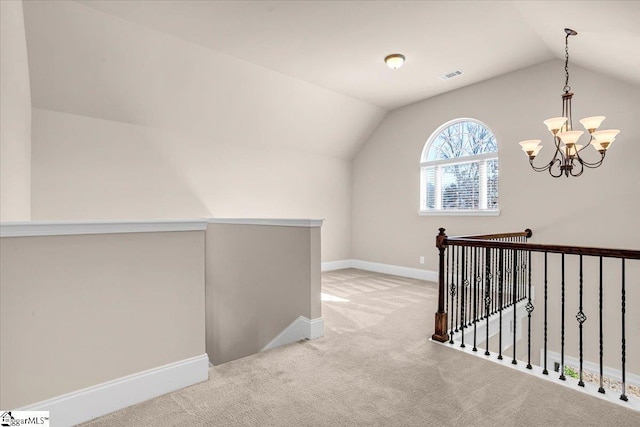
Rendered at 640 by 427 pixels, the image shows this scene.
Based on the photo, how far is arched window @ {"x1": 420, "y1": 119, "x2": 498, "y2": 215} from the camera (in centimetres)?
518

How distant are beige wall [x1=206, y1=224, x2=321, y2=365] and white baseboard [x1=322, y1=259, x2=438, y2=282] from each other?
2.57 metres

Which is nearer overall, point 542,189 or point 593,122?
point 593,122

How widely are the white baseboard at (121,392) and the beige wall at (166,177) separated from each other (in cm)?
283

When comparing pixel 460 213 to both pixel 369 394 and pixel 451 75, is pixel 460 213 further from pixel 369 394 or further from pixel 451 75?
pixel 369 394

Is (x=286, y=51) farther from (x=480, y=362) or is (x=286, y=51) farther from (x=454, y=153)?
(x=480, y=362)

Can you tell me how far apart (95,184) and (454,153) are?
5.22 metres

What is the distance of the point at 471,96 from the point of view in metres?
5.29

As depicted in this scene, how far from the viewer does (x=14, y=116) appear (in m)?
2.84

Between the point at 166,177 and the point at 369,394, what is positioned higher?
the point at 166,177

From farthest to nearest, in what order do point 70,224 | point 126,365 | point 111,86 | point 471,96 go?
point 471,96 < point 111,86 < point 126,365 < point 70,224

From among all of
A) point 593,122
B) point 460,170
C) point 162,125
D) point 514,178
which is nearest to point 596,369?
point 514,178

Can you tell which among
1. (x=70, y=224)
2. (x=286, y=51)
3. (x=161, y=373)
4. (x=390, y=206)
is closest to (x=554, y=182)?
(x=390, y=206)

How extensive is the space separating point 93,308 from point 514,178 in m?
5.06

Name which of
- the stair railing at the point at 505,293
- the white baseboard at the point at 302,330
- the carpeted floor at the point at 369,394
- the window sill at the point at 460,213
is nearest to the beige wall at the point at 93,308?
the carpeted floor at the point at 369,394
